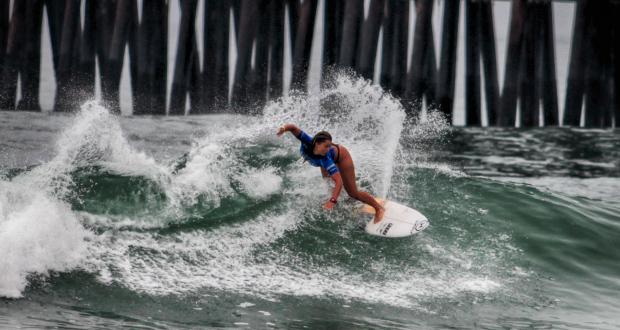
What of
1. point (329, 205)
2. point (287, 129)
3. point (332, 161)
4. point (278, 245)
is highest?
point (287, 129)

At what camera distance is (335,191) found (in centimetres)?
1170

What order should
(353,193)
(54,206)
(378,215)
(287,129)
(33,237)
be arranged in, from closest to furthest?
(33,237), (54,206), (287,129), (353,193), (378,215)

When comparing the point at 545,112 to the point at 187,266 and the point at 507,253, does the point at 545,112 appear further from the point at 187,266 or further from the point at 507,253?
the point at 187,266

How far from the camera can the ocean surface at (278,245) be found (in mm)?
9969

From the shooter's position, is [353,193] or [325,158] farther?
[353,193]

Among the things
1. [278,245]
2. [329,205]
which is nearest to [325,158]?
[329,205]

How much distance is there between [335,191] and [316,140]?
2.25ft

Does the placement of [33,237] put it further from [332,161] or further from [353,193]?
[353,193]

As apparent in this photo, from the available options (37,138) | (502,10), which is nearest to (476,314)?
(37,138)

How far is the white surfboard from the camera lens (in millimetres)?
12227

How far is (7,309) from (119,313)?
3.56ft

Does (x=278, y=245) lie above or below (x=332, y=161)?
below

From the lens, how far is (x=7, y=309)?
9336mm

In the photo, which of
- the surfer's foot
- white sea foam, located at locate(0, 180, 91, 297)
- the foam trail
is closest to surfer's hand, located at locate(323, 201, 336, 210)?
the surfer's foot
